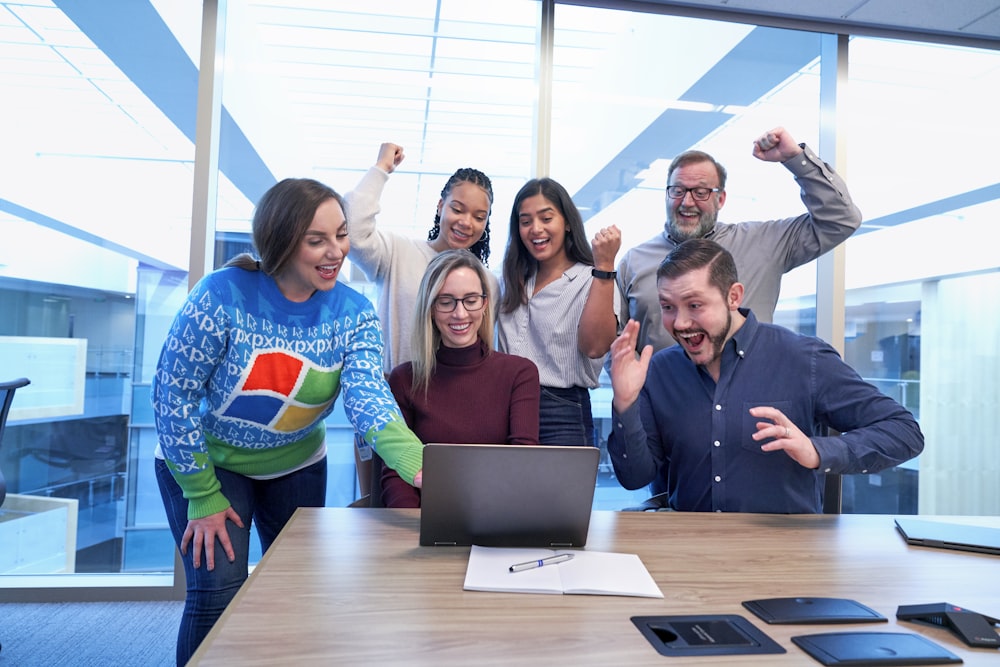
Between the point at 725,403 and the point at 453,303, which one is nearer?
the point at 725,403

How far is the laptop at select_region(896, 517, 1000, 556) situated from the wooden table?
0.09 ft

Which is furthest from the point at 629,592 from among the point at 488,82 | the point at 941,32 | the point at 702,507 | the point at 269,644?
the point at 941,32

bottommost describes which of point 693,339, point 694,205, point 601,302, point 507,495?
point 507,495

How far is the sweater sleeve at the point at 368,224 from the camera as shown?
2.15 meters

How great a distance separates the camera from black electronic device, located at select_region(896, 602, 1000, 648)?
2.86ft

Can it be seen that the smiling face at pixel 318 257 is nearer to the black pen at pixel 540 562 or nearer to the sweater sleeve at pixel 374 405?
the sweater sleeve at pixel 374 405

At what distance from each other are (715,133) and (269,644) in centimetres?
304

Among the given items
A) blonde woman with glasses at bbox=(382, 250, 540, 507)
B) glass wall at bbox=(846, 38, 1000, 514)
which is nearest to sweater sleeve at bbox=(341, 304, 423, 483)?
blonde woman with glasses at bbox=(382, 250, 540, 507)

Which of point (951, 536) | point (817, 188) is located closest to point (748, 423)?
point (951, 536)

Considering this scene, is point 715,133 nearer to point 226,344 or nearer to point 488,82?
point 488,82

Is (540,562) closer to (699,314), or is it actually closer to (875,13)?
(699,314)

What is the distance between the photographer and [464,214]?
2154 millimetres

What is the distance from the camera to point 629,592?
40.1 inches

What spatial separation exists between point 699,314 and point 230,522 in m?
1.28
